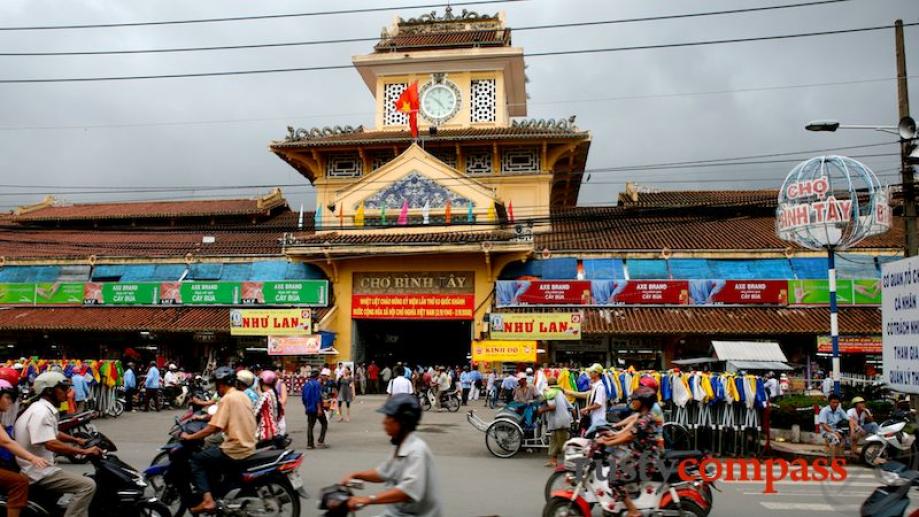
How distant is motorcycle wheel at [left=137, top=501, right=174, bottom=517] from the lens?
24.1ft

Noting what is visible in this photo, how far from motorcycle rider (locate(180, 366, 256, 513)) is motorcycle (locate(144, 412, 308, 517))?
0.10m

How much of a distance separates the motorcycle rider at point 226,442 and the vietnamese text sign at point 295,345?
18.5m

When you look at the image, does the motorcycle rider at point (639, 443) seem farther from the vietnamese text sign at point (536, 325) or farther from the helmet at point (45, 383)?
the vietnamese text sign at point (536, 325)

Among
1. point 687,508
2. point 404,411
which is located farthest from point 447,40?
point 404,411

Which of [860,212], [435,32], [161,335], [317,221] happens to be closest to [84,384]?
[161,335]

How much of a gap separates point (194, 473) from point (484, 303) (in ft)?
67.2

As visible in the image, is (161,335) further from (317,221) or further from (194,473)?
(194,473)

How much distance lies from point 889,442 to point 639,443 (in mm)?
5466

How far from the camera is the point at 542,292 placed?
2664 cm

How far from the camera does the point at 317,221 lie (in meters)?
29.5

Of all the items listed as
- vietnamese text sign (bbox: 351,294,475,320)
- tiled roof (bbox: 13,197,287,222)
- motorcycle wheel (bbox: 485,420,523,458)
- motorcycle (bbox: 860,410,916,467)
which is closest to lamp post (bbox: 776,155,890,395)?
motorcycle (bbox: 860,410,916,467)

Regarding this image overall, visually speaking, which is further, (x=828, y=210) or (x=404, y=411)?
(x=828, y=210)

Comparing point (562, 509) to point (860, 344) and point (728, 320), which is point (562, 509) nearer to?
point (728, 320)

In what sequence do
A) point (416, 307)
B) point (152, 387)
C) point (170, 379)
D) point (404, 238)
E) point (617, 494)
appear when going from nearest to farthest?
point (617, 494)
point (152, 387)
point (170, 379)
point (404, 238)
point (416, 307)
